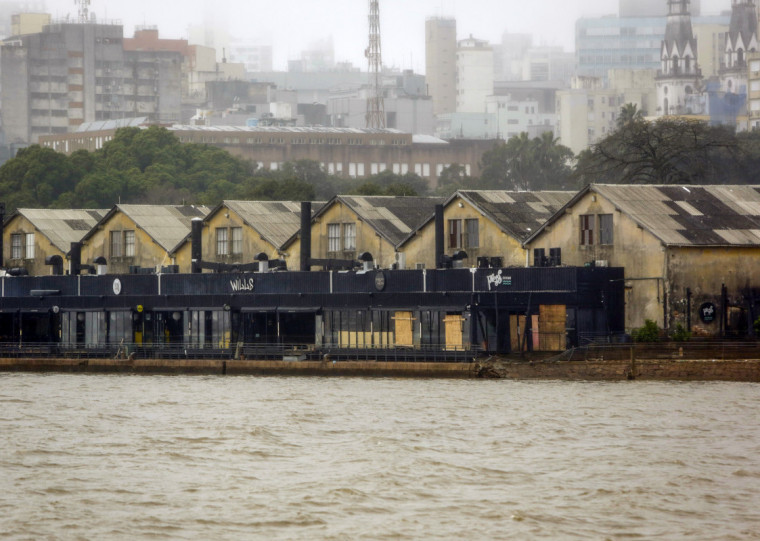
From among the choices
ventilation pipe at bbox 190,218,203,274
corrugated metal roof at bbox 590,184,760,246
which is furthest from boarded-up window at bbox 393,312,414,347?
ventilation pipe at bbox 190,218,203,274

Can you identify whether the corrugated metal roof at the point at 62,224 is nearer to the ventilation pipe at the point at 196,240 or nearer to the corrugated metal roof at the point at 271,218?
the corrugated metal roof at the point at 271,218

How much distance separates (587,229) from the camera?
67.6 meters

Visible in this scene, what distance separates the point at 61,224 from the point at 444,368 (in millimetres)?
42408

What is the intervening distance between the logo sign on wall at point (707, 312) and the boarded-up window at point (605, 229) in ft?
17.9

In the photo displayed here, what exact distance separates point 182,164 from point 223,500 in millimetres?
119549

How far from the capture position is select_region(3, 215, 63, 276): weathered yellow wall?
310 feet

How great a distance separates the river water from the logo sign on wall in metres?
8.84

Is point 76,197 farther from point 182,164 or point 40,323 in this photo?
point 40,323

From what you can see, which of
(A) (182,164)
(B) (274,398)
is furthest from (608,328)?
(A) (182,164)

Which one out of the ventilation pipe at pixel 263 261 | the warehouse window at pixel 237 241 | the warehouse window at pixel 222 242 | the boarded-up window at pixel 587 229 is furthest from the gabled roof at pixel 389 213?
the boarded-up window at pixel 587 229

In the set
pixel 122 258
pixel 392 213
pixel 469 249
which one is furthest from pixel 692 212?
pixel 122 258

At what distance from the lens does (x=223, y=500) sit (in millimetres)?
34562

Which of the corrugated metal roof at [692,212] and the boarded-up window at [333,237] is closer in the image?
the corrugated metal roof at [692,212]

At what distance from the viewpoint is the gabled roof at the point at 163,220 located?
89.6m
